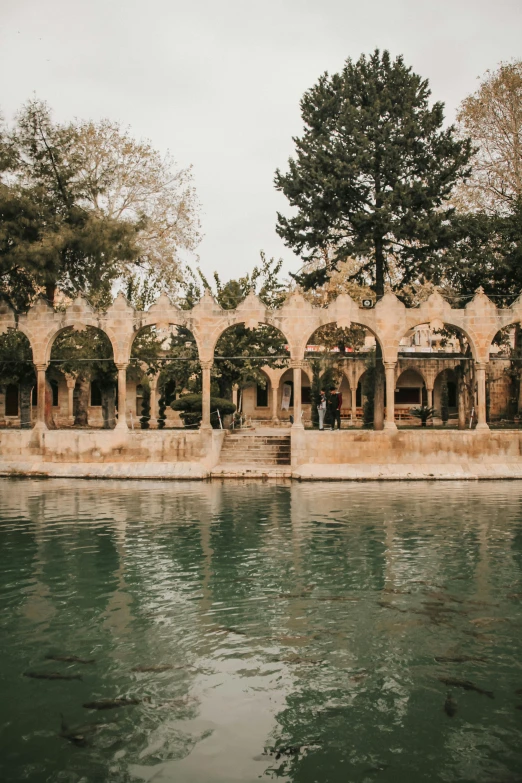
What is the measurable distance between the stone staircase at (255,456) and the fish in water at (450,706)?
13056mm

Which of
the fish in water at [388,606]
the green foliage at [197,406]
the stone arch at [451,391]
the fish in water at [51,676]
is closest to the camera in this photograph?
the fish in water at [51,676]

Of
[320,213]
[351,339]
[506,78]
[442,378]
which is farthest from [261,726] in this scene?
[442,378]

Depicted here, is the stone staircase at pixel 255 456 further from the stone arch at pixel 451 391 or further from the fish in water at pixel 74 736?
the stone arch at pixel 451 391

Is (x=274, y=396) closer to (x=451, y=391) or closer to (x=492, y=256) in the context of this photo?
(x=451, y=391)

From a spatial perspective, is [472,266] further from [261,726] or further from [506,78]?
[261,726]

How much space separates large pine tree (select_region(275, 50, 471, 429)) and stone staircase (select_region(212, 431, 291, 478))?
3.35 meters

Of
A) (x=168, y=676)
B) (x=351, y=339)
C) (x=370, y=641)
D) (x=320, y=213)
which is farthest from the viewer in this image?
(x=351, y=339)

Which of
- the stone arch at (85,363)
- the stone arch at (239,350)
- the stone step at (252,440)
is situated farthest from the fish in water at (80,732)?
the stone arch at (239,350)

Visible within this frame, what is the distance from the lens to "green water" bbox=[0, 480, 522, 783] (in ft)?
14.7

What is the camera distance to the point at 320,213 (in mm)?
21422

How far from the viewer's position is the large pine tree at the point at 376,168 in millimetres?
20781

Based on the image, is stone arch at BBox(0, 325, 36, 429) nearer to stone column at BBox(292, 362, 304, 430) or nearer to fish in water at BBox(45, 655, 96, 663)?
stone column at BBox(292, 362, 304, 430)

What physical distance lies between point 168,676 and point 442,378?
31.9 m

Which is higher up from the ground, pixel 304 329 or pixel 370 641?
pixel 304 329
